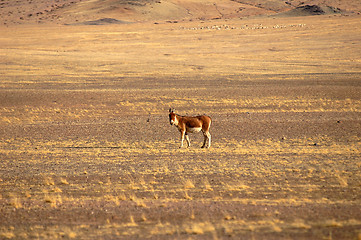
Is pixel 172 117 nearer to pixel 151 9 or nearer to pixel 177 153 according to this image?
pixel 177 153

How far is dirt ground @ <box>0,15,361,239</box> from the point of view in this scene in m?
9.39

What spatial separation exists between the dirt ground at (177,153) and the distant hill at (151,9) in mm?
63940

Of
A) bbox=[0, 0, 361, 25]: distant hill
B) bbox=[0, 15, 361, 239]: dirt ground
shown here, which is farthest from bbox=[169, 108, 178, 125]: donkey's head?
bbox=[0, 0, 361, 25]: distant hill

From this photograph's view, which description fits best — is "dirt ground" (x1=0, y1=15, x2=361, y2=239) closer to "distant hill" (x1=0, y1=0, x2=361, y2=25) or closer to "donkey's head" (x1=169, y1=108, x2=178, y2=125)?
"donkey's head" (x1=169, y1=108, x2=178, y2=125)

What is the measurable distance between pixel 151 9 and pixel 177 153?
4219 inches

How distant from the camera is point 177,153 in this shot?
15.5m

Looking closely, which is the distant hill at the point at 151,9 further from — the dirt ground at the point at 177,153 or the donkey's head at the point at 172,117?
the donkey's head at the point at 172,117

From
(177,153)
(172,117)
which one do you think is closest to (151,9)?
(177,153)

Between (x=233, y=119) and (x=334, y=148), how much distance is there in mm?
6493

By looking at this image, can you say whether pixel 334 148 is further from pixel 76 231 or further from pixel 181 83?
pixel 181 83

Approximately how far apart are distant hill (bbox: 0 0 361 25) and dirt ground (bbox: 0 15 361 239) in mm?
63940

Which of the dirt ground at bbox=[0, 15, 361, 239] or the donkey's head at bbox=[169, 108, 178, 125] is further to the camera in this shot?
the donkey's head at bbox=[169, 108, 178, 125]

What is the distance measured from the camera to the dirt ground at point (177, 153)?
9.39 metres

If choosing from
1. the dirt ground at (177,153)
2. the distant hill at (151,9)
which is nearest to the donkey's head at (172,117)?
the dirt ground at (177,153)
